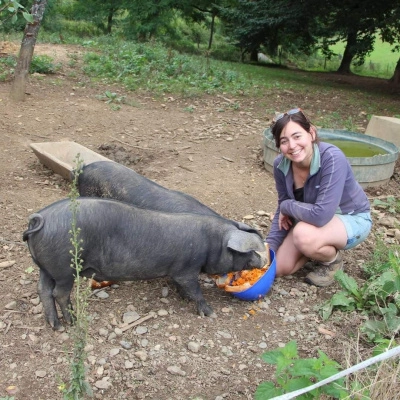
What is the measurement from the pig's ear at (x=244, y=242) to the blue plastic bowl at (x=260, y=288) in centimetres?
21

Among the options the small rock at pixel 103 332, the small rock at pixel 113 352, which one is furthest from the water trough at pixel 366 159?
the small rock at pixel 113 352

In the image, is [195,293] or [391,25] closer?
[195,293]

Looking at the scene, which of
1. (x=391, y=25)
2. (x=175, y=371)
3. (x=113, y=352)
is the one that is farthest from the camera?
(x=391, y=25)

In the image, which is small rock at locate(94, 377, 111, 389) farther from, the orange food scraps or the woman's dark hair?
the woman's dark hair

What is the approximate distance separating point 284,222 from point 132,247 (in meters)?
1.18

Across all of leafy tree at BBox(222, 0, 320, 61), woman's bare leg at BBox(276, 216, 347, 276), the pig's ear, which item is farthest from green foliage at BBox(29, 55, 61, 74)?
the pig's ear

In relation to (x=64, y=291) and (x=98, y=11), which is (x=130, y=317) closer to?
(x=64, y=291)

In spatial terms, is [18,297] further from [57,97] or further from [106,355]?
[57,97]

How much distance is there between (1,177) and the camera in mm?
4766

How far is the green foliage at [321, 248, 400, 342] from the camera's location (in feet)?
9.35

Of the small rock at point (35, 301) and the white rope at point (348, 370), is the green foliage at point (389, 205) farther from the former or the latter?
the small rock at point (35, 301)

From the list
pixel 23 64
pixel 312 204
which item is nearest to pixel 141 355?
pixel 312 204

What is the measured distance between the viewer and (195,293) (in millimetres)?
3084

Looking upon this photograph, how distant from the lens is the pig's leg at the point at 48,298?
9.37 feet
